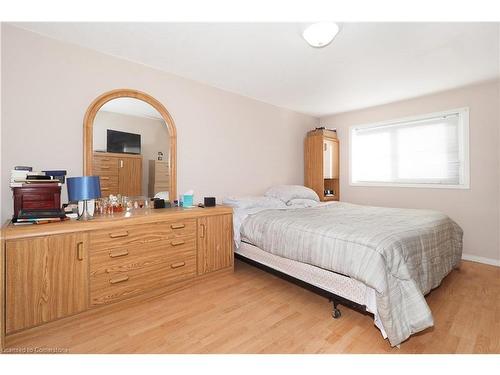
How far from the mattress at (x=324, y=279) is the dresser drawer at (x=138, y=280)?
0.75 metres

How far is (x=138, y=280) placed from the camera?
2.05 metres

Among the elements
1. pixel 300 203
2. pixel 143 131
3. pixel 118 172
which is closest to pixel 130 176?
pixel 118 172

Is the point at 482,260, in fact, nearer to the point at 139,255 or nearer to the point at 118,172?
the point at 139,255

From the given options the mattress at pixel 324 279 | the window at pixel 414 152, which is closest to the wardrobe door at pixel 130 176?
the mattress at pixel 324 279

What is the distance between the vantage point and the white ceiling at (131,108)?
2.38m

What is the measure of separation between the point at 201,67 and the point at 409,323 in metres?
2.96

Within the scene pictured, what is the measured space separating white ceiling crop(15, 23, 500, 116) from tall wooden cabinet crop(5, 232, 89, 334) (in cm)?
175

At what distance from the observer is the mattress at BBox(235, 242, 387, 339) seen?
66.6 inches

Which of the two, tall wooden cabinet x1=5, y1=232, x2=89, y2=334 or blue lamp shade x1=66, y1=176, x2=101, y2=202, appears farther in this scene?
blue lamp shade x1=66, y1=176, x2=101, y2=202

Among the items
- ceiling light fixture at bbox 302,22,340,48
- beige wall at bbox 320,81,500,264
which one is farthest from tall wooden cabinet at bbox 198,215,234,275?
beige wall at bbox 320,81,500,264

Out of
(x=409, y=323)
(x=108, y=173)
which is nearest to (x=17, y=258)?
(x=108, y=173)

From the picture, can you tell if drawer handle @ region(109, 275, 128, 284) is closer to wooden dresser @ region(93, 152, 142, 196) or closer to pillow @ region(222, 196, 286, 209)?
wooden dresser @ region(93, 152, 142, 196)

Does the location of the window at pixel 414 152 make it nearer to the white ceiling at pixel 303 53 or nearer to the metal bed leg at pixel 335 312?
the white ceiling at pixel 303 53
